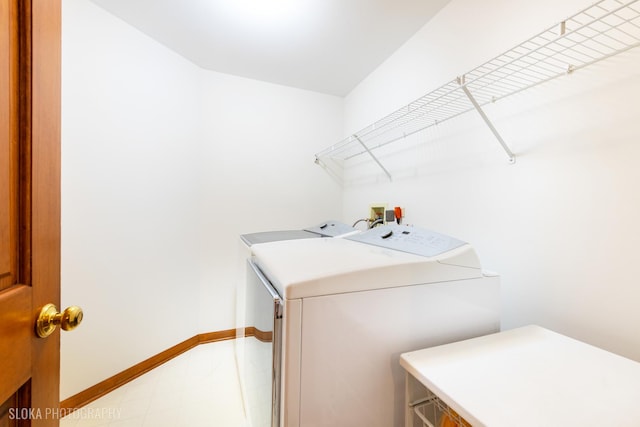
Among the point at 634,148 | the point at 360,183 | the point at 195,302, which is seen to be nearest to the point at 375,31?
the point at 360,183

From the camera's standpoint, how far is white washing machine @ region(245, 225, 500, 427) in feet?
2.45

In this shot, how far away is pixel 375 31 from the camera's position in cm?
176

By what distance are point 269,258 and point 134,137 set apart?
165cm

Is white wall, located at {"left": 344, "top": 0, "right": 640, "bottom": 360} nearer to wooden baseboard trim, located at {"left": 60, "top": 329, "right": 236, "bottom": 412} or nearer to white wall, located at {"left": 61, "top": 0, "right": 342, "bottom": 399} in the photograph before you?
white wall, located at {"left": 61, "top": 0, "right": 342, "bottom": 399}

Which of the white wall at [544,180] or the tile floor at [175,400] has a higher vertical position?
the white wall at [544,180]

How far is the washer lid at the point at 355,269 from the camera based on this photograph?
2.49 feet

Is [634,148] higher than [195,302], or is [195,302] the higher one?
[634,148]

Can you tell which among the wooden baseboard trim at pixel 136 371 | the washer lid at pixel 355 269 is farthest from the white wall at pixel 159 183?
the washer lid at pixel 355 269

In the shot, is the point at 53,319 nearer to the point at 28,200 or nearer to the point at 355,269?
the point at 28,200

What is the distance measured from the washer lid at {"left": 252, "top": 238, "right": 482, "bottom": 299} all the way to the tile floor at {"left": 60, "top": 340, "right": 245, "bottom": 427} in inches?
47.9

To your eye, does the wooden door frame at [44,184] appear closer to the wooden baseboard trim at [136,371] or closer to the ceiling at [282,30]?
the ceiling at [282,30]

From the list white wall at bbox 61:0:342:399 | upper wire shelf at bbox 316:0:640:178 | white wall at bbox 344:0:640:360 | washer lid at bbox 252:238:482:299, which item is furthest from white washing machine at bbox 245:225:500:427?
white wall at bbox 61:0:342:399

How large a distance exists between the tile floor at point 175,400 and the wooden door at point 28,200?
1.15 meters

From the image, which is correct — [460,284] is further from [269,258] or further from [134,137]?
[134,137]
